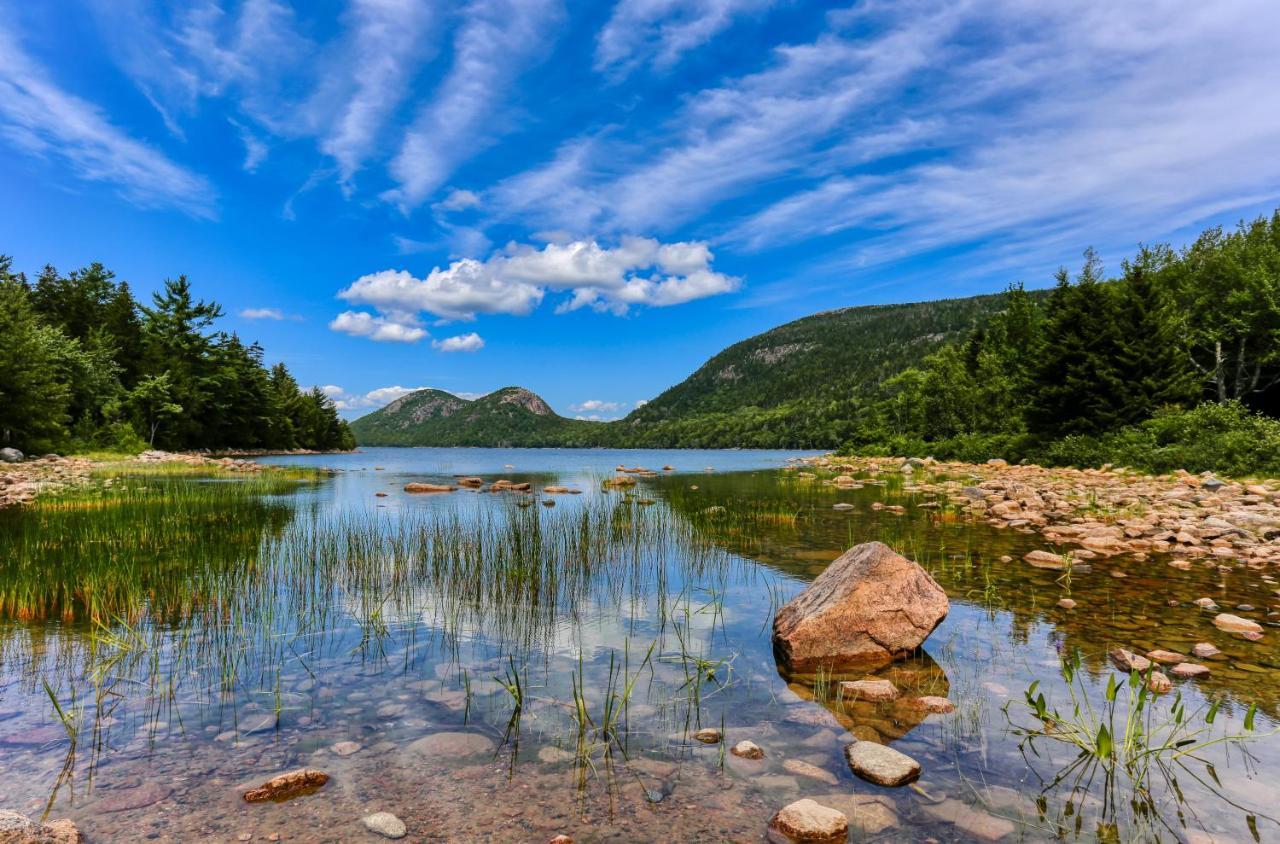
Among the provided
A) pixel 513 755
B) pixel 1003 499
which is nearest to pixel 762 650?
pixel 513 755

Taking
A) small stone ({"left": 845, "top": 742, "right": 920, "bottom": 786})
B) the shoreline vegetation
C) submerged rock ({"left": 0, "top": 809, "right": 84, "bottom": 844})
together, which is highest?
the shoreline vegetation

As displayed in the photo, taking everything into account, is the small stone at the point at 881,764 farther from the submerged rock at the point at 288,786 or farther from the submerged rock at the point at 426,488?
the submerged rock at the point at 426,488

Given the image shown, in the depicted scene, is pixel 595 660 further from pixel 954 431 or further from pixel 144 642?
pixel 954 431

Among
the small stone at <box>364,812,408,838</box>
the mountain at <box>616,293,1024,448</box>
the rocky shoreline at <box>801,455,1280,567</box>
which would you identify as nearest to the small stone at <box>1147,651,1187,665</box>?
the rocky shoreline at <box>801,455,1280,567</box>

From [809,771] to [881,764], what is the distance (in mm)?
495

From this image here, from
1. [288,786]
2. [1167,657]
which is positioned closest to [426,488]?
[288,786]

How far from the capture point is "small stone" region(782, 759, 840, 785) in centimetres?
421

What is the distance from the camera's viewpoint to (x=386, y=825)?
365cm

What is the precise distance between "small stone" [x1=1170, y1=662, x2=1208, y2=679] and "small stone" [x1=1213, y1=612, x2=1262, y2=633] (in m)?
1.93

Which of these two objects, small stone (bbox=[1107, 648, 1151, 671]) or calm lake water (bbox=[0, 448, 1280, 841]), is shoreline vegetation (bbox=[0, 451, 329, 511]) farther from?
small stone (bbox=[1107, 648, 1151, 671])

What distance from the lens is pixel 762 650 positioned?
7.11 metres

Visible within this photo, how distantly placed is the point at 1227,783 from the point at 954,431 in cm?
5708

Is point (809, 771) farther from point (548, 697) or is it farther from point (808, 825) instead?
point (548, 697)

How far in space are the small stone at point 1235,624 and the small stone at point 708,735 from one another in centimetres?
673
